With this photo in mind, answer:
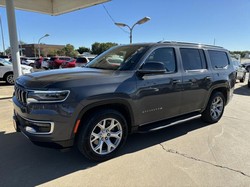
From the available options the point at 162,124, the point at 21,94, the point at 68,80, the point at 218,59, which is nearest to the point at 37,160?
the point at 21,94

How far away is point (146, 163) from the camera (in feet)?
11.1

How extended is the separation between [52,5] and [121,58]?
8580 mm

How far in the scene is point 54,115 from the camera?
2848 mm

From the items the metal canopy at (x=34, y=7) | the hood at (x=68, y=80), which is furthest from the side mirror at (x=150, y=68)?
the metal canopy at (x=34, y=7)

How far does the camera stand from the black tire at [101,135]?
313 cm

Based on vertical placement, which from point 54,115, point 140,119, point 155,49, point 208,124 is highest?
point 155,49

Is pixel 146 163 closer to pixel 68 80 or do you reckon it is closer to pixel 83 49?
pixel 68 80

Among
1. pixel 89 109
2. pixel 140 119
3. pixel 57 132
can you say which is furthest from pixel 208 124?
pixel 57 132

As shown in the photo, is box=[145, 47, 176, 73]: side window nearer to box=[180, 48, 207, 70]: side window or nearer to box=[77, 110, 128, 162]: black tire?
box=[180, 48, 207, 70]: side window

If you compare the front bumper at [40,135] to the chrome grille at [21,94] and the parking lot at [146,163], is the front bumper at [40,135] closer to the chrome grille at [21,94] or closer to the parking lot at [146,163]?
the chrome grille at [21,94]

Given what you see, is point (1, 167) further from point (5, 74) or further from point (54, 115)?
point (5, 74)

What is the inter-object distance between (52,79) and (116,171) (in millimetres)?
1617

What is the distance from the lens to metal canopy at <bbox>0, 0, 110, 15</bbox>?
967 centimetres

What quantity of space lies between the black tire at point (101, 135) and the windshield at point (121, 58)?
87cm
